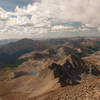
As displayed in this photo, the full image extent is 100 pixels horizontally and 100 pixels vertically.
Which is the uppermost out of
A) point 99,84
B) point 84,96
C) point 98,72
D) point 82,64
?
point 99,84

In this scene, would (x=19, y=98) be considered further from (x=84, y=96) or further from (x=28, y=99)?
(x=84, y=96)

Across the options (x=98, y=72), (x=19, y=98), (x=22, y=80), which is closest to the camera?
(x=19, y=98)

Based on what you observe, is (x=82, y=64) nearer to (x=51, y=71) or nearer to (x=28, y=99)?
(x=51, y=71)

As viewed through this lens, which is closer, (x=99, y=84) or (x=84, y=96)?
(x=84, y=96)

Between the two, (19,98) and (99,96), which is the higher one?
(99,96)

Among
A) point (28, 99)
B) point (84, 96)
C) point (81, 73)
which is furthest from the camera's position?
point (81, 73)

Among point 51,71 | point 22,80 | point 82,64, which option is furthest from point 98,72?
point 22,80

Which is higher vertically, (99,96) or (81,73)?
(99,96)

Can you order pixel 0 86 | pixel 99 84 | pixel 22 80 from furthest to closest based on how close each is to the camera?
1. pixel 22 80
2. pixel 0 86
3. pixel 99 84

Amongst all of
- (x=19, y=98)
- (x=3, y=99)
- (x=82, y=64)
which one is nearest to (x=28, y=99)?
(x=19, y=98)
